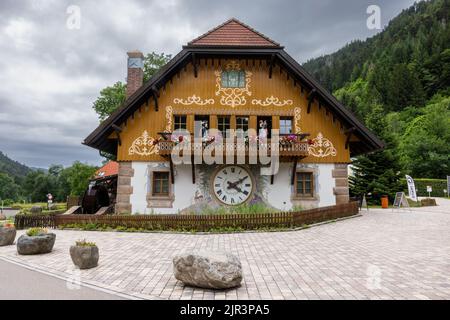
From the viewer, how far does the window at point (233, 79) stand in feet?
55.8

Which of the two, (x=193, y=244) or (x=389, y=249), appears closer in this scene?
(x=389, y=249)

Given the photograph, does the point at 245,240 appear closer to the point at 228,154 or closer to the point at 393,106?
the point at 228,154

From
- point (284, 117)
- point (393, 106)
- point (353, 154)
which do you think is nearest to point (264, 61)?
point (284, 117)

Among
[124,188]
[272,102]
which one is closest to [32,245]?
[124,188]

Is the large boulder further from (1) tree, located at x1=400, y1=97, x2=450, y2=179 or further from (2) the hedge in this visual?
(1) tree, located at x1=400, y1=97, x2=450, y2=179

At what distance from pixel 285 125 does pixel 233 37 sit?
565 cm

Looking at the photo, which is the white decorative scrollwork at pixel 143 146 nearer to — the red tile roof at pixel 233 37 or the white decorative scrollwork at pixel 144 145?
the white decorative scrollwork at pixel 144 145

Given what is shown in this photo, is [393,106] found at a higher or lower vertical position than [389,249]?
higher

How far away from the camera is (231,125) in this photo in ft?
54.6

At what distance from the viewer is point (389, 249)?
9.15 meters

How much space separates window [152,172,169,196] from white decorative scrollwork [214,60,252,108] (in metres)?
5.05

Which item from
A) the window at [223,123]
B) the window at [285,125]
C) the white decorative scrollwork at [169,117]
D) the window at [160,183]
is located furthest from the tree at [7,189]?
the window at [285,125]

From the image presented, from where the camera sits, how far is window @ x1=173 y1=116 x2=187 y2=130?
1675 cm
